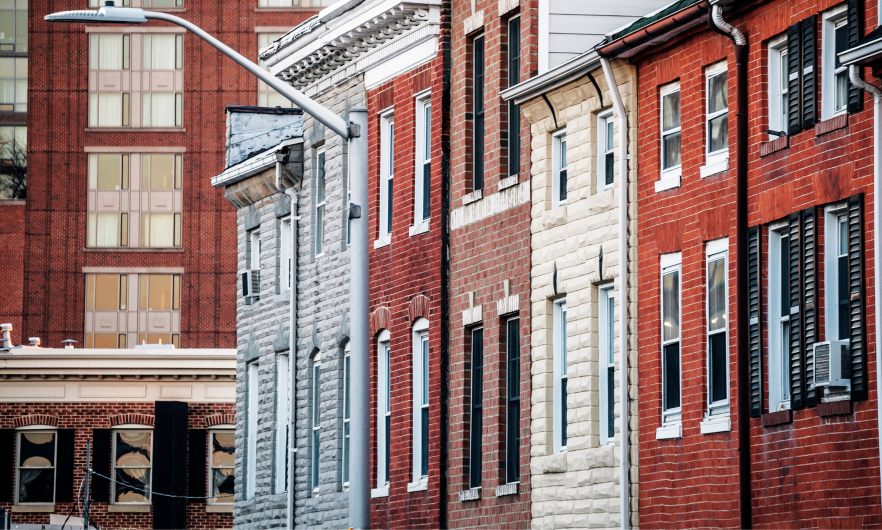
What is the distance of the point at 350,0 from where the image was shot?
3384cm

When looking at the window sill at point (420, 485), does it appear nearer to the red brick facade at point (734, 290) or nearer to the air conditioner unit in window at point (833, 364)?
the red brick facade at point (734, 290)

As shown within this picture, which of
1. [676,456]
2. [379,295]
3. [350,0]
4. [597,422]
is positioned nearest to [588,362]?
[597,422]

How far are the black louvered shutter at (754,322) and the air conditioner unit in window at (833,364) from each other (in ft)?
5.33

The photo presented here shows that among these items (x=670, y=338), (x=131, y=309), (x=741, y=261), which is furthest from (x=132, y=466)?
(x=741, y=261)

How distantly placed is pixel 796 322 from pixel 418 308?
11.0 meters

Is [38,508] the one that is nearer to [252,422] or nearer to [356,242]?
[252,422]

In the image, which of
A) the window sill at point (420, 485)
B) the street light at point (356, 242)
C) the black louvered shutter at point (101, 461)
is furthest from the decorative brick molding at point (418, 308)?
the black louvered shutter at point (101, 461)

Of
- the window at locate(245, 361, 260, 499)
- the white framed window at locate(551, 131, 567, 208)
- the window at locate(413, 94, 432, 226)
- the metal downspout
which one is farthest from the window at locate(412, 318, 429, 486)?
the metal downspout

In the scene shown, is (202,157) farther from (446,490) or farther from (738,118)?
(738,118)

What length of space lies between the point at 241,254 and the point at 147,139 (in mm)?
46756

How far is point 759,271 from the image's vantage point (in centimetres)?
2197

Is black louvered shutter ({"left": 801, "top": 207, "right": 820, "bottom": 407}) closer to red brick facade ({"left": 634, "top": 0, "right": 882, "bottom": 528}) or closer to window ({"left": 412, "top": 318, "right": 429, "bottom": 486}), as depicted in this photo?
red brick facade ({"left": 634, "top": 0, "right": 882, "bottom": 528})

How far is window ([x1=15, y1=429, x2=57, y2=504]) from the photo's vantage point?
5606 centimetres

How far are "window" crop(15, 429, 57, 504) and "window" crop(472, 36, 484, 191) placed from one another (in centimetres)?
2945
